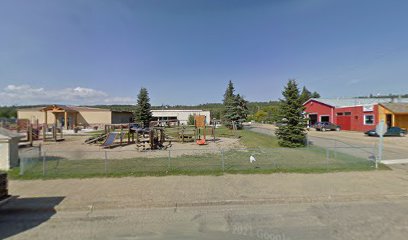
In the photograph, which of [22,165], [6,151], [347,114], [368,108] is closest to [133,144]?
[6,151]

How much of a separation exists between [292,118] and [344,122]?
1048 inches

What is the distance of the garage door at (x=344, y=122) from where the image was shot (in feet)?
126

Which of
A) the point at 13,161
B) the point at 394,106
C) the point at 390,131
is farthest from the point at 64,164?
the point at 394,106

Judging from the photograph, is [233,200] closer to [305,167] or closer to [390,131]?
[305,167]

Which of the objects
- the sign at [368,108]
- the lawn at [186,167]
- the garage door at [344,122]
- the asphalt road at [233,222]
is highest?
the sign at [368,108]

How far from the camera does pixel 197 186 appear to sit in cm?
791

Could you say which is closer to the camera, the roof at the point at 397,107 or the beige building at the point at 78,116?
the roof at the point at 397,107

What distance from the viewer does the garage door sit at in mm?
38406

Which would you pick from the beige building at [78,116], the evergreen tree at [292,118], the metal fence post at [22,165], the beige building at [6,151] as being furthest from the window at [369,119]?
the beige building at [78,116]

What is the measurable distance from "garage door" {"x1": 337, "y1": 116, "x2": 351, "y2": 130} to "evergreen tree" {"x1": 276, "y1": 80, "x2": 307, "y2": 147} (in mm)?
24902

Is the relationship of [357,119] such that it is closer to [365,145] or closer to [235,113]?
[365,145]

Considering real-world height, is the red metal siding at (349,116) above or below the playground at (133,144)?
above

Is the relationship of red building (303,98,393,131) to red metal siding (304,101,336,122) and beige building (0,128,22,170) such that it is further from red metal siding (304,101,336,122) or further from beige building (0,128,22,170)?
beige building (0,128,22,170)

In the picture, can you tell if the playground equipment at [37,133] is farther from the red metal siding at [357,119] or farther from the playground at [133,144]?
the red metal siding at [357,119]
